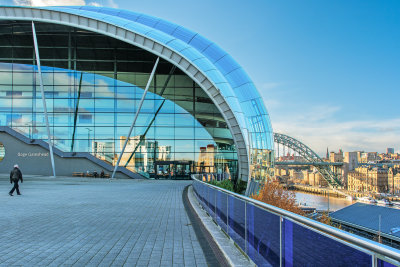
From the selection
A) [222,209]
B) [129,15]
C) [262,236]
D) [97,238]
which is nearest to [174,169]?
[129,15]

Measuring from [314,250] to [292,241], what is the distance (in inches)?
22.2

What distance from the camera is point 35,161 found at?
125ft

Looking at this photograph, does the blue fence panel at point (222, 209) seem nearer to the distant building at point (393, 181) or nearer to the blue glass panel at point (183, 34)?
the blue glass panel at point (183, 34)

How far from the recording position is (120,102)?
39250mm

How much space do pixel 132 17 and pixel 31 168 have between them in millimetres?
18557

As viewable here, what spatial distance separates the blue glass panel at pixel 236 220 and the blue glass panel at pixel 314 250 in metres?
2.20

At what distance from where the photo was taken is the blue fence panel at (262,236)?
4645mm

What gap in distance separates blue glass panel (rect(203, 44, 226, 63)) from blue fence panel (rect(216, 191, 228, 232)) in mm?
27677

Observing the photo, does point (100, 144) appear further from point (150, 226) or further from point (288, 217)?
point (288, 217)

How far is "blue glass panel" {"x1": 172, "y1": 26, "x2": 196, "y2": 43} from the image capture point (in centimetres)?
3750

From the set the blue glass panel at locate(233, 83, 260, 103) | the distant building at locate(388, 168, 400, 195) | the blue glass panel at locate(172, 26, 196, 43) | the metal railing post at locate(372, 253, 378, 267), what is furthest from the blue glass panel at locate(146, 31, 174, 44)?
the distant building at locate(388, 168, 400, 195)

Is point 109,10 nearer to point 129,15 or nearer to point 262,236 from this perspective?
point 129,15

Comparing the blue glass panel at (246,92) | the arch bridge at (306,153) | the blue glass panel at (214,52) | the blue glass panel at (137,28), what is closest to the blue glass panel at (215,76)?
the blue glass panel at (246,92)

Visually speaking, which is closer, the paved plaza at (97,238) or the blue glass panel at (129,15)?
the paved plaza at (97,238)
